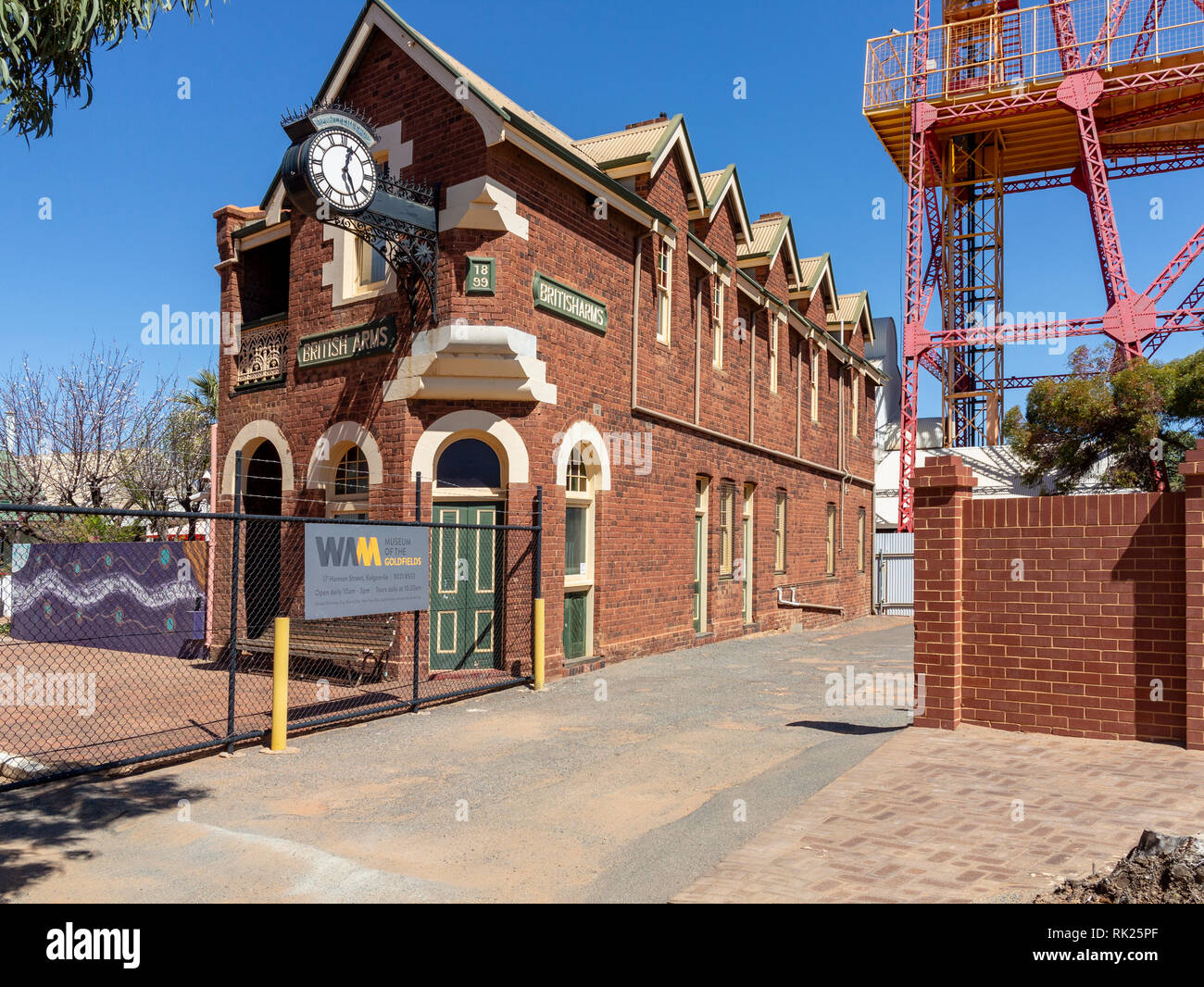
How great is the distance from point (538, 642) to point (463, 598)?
50.4 inches

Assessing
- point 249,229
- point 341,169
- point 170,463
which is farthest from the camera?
point 170,463

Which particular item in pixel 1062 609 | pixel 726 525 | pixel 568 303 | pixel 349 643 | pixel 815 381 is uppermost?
pixel 815 381

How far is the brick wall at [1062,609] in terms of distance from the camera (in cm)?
789

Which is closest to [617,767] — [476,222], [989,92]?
[476,222]

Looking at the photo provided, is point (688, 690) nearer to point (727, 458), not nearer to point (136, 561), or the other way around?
point (727, 458)

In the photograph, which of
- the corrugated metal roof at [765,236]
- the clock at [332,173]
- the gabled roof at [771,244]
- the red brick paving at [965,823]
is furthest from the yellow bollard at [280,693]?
the corrugated metal roof at [765,236]

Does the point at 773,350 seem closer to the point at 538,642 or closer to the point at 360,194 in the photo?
the point at 538,642

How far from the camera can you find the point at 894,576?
30625 mm

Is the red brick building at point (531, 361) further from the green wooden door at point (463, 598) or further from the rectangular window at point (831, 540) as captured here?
the rectangular window at point (831, 540)

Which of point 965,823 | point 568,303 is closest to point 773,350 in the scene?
point 568,303

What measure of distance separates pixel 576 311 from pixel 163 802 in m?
8.92

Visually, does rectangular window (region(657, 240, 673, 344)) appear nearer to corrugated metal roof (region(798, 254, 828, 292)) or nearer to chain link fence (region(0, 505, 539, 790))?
chain link fence (region(0, 505, 539, 790))

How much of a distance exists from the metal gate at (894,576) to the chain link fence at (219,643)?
20.7m

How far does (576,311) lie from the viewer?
1371 cm
